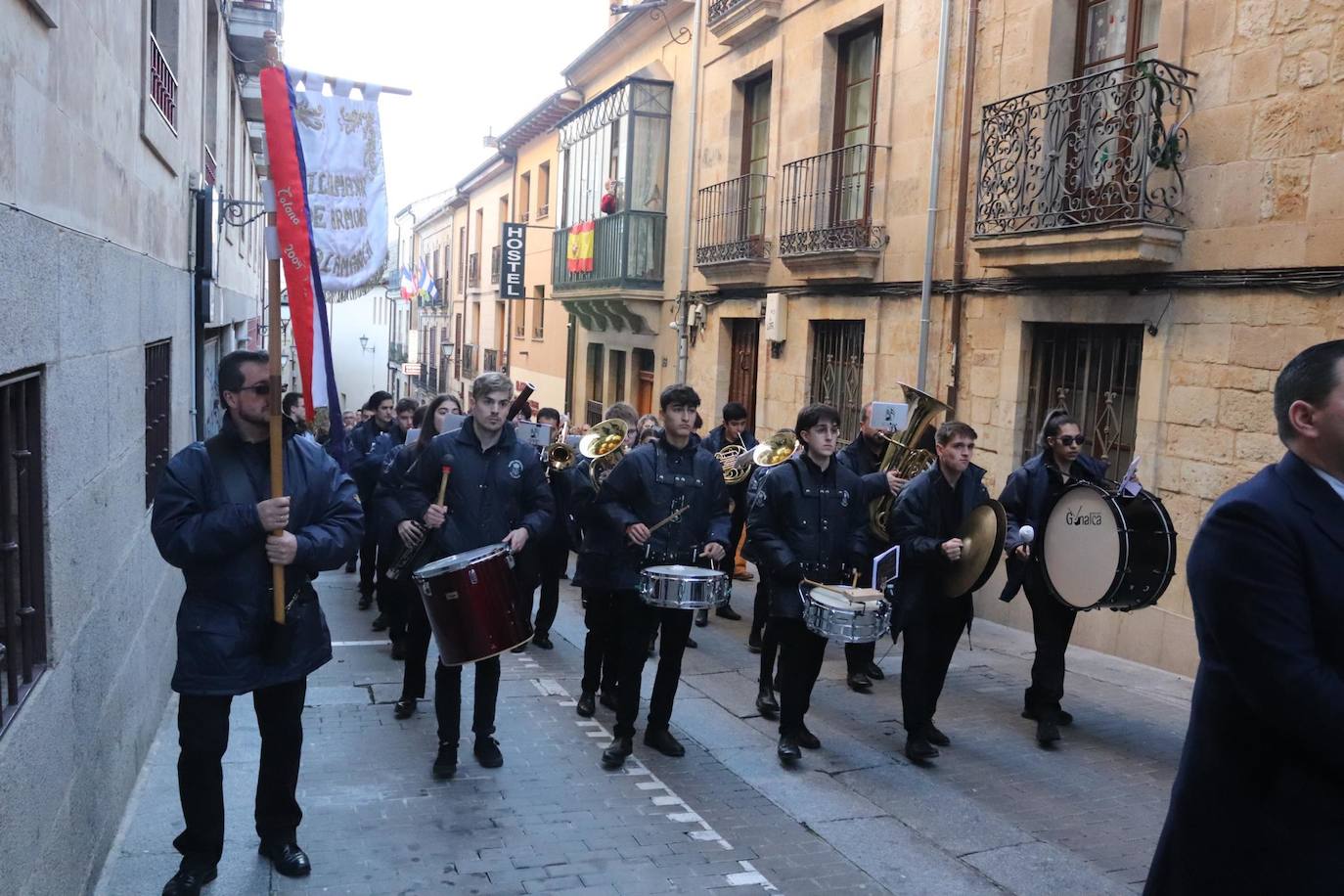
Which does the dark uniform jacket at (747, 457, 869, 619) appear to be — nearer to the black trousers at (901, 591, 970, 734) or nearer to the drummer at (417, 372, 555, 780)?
the black trousers at (901, 591, 970, 734)

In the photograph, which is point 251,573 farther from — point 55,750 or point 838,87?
point 838,87

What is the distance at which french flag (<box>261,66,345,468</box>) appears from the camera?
4264mm

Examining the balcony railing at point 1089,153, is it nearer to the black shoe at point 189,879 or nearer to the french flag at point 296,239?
the french flag at point 296,239

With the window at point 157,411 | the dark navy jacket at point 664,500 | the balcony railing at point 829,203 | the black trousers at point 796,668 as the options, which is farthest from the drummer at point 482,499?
the balcony railing at point 829,203

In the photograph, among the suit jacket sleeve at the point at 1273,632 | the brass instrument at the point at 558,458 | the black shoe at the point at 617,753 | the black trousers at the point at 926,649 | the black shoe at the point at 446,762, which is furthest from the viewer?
the brass instrument at the point at 558,458

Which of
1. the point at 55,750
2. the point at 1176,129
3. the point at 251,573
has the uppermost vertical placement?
the point at 1176,129

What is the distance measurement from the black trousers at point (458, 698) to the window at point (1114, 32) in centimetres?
711

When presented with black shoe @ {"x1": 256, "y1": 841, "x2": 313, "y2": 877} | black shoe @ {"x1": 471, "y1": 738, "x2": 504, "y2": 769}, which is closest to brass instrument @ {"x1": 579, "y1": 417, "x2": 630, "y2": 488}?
black shoe @ {"x1": 471, "y1": 738, "x2": 504, "y2": 769}

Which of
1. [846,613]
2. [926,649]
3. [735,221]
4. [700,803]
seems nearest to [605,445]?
[926,649]

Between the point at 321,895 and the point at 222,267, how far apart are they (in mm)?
8014

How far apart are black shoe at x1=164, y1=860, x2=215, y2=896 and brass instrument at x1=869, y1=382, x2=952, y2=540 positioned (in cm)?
454

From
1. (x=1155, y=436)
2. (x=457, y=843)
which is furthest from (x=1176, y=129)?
(x=457, y=843)

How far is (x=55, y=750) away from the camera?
3.34 meters

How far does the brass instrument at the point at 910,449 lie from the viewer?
7238 mm
